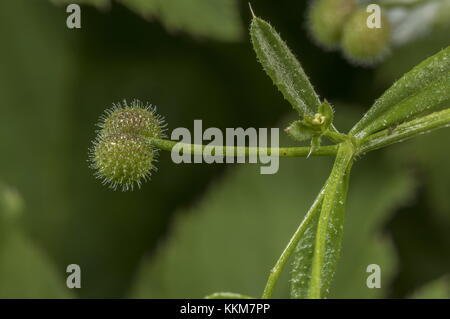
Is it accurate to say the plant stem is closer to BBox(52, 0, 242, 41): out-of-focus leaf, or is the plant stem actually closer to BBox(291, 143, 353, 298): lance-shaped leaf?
BBox(291, 143, 353, 298): lance-shaped leaf

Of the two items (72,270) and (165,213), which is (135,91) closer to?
(165,213)

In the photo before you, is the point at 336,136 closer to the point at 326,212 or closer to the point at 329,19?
the point at 326,212

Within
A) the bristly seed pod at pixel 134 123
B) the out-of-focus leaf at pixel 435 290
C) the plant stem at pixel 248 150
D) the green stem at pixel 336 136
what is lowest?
the out-of-focus leaf at pixel 435 290

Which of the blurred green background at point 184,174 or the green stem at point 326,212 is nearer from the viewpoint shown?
the green stem at point 326,212

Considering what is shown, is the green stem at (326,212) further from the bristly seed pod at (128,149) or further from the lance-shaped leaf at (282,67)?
the bristly seed pod at (128,149)

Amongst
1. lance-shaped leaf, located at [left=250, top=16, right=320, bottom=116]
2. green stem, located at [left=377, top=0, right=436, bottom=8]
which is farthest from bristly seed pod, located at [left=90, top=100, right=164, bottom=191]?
green stem, located at [left=377, top=0, right=436, bottom=8]

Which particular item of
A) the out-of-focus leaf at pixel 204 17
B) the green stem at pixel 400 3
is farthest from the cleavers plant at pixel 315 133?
the out-of-focus leaf at pixel 204 17

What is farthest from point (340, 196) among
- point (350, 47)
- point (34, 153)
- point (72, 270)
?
point (34, 153)

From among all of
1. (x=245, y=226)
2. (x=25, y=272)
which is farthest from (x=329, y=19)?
(x=25, y=272)
